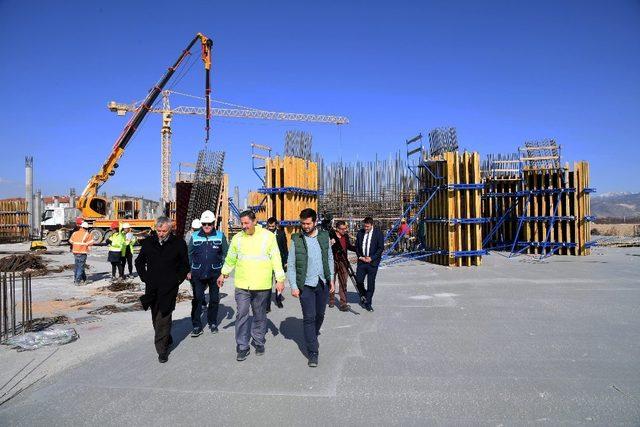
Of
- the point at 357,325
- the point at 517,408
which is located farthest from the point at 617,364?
the point at 357,325

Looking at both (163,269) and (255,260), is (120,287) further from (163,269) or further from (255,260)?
(255,260)

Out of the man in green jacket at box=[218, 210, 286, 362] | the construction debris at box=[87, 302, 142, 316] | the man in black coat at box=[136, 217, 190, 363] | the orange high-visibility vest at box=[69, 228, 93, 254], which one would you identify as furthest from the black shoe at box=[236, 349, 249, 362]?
the orange high-visibility vest at box=[69, 228, 93, 254]

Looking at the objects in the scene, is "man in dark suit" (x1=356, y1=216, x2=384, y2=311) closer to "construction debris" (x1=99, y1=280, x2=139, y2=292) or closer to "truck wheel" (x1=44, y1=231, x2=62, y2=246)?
"construction debris" (x1=99, y1=280, x2=139, y2=292)

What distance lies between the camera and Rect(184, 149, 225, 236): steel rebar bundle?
19269mm

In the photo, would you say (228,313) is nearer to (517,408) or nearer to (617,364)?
(517,408)

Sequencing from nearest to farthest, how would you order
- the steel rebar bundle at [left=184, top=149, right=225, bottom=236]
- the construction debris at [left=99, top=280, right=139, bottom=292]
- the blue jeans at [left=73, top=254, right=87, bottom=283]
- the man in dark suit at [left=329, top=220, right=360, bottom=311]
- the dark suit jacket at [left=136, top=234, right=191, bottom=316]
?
the dark suit jacket at [left=136, top=234, right=191, bottom=316]
the man in dark suit at [left=329, top=220, right=360, bottom=311]
the construction debris at [left=99, top=280, right=139, bottom=292]
the blue jeans at [left=73, top=254, right=87, bottom=283]
the steel rebar bundle at [left=184, top=149, right=225, bottom=236]

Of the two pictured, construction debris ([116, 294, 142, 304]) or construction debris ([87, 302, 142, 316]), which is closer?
construction debris ([87, 302, 142, 316])

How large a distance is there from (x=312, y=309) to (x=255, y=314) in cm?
80

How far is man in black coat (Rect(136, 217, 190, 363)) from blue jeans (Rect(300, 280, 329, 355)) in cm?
153

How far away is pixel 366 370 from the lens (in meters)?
4.36

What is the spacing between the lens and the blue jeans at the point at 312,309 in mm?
4594

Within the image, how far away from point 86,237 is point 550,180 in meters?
16.0

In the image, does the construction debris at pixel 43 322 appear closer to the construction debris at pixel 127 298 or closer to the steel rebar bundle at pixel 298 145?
the construction debris at pixel 127 298

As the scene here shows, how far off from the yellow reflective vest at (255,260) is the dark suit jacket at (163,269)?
64 cm
